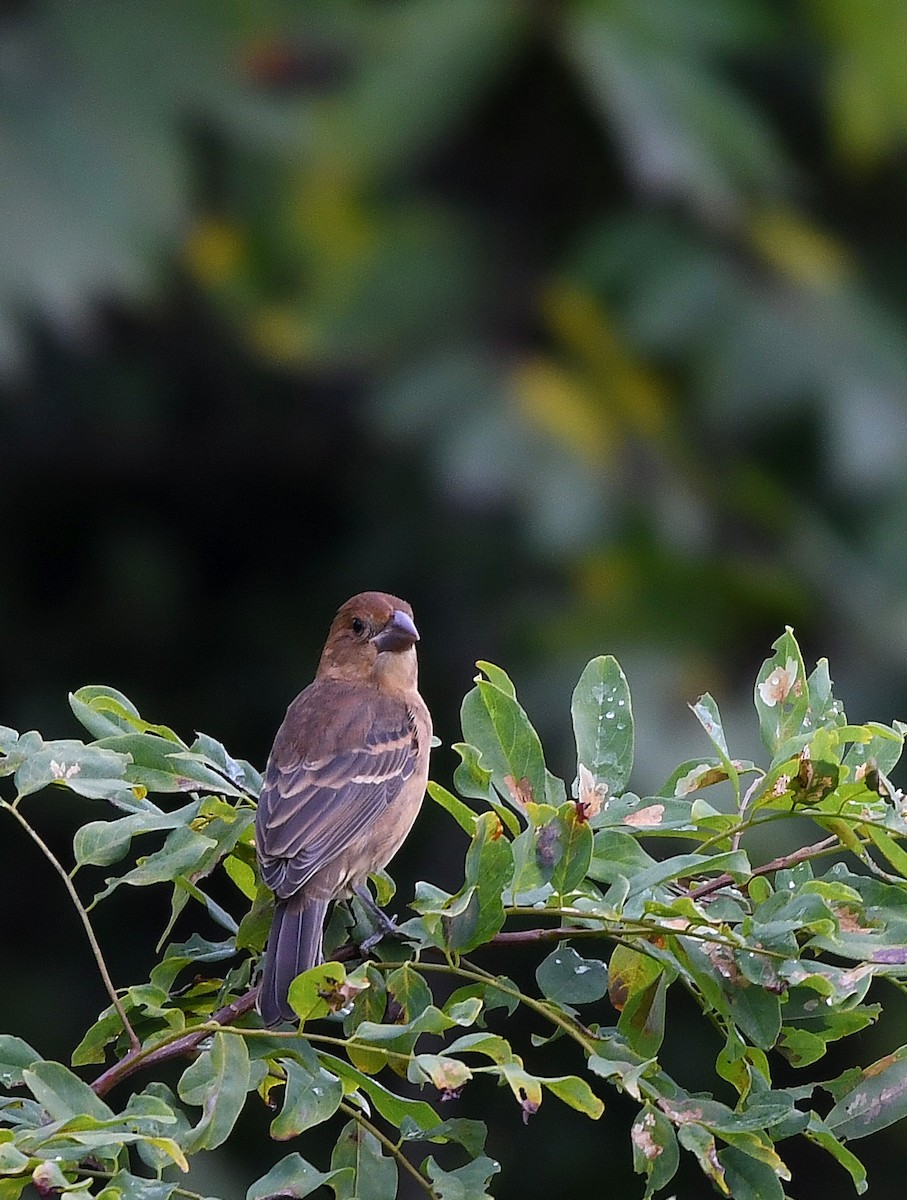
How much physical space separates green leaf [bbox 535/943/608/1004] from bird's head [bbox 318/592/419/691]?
7.49 feet

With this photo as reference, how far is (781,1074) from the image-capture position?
22.1 feet

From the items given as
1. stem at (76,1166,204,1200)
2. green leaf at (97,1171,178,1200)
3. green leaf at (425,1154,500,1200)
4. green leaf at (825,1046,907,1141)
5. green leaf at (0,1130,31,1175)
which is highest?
green leaf at (0,1130,31,1175)

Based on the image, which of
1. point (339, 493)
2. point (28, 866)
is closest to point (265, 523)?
point (339, 493)

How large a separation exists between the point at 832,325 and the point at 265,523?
9.28ft

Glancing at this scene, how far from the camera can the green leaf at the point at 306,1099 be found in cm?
235

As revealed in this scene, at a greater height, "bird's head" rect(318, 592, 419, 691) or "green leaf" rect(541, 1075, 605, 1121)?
"green leaf" rect(541, 1075, 605, 1121)

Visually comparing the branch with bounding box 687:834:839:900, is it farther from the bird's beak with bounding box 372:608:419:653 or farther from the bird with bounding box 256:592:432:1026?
the bird's beak with bounding box 372:608:419:653

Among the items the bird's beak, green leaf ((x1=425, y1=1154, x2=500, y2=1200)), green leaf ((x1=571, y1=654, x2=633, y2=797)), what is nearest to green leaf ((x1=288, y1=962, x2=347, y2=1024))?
green leaf ((x1=425, y1=1154, x2=500, y2=1200))

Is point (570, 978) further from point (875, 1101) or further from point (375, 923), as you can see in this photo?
point (375, 923)

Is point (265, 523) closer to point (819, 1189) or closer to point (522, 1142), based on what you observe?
point (522, 1142)

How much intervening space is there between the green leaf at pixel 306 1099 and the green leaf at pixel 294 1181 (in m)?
0.05

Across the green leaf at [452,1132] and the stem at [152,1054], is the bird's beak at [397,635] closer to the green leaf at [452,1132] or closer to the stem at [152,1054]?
the stem at [152,1054]

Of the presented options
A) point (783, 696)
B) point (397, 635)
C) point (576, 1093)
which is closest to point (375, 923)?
point (783, 696)

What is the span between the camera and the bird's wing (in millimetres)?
3332
